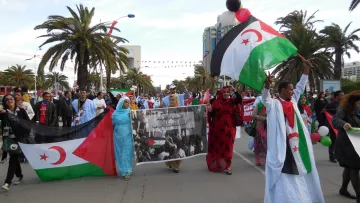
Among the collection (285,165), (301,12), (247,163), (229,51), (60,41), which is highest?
(301,12)

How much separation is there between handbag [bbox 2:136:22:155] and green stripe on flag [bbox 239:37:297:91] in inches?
153

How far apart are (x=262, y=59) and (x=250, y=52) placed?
0.80ft

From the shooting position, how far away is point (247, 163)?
8539 millimetres

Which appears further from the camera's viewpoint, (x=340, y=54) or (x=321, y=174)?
(x=340, y=54)

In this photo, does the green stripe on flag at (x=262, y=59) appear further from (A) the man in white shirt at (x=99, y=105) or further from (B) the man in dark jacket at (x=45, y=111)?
(A) the man in white shirt at (x=99, y=105)

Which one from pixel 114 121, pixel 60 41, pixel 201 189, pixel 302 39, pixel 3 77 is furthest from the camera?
pixel 3 77

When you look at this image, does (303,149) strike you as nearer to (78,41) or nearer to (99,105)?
(99,105)

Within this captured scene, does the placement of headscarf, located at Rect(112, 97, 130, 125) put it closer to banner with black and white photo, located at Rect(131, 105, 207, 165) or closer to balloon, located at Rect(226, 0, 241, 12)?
banner with black and white photo, located at Rect(131, 105, 207, 165)

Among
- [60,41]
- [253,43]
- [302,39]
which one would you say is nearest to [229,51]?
[253,43]

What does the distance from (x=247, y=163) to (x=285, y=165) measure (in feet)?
13.0

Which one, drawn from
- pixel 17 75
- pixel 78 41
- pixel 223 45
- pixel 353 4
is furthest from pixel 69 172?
pixel 17 75

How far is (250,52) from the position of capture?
5.60 metres

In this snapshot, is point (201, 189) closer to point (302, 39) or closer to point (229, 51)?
point (229, 51)

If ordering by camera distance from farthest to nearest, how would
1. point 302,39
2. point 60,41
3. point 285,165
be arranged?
1. point 302,39
2. point 60,41
3. point 285,165
